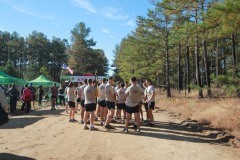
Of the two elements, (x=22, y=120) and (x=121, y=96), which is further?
A: (x=22, y=120)

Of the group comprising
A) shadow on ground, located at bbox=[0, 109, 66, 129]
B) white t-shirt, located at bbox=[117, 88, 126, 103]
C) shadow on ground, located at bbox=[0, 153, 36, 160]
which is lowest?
shadow on ground, located at bbox=[0, 153, 36, 160]

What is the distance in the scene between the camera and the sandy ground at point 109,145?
8820 millimetres

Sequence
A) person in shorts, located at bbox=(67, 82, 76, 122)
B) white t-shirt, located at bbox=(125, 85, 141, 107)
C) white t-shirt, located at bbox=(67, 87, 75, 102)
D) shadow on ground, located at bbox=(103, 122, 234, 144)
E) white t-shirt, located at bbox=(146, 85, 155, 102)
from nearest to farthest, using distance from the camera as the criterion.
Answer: shadow on ground, located at bbox=(103, 122, 234, 144), white t-shirt, located at bbox=(125, 85, 141, 107), white t-shirt, located at bbox=(146, 85, 155, 102), person in shorts, located at bbox=(67, 82, 76, 122), white t-shirt, located at bbox=(67, 87, 75, 102)

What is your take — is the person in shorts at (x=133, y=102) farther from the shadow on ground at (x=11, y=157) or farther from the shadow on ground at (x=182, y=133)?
the shadow on ground at (x=11, y=157)

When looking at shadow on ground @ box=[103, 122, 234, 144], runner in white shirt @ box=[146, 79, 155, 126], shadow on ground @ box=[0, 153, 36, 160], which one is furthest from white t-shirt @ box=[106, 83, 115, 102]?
shadow on ground @ box=[0, 153, 36, 160]

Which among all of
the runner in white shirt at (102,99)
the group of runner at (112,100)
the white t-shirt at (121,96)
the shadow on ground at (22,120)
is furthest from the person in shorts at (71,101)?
the white t-shirt at (121,96)

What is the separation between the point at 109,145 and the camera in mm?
10180

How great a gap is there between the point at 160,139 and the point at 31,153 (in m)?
4.40

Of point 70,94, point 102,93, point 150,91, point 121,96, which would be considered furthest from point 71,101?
point 150,91

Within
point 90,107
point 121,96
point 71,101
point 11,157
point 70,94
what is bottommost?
point 11,157

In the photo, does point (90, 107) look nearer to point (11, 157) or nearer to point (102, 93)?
point (102, 93)

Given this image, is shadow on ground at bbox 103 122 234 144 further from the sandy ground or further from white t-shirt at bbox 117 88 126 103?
white t-shirt at bbox 117 88 126 103

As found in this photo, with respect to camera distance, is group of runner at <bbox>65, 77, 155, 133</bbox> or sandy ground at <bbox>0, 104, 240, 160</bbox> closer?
sandy ground at <bbox>0, 104, 240, 160</bbox>

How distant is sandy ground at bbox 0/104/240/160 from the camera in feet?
28.9
